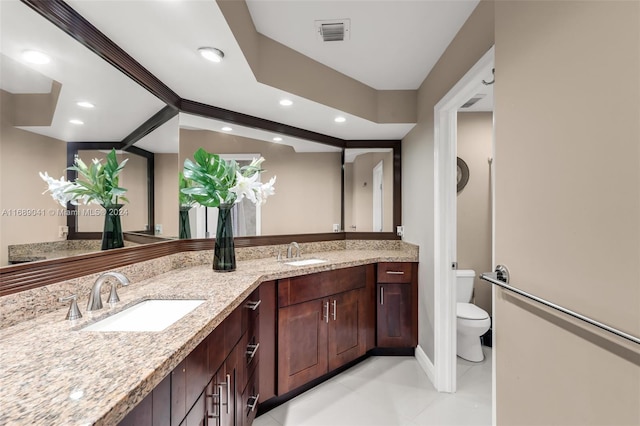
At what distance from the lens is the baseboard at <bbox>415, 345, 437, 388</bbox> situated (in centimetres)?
219

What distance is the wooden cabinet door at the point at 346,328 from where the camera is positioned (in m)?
2.22

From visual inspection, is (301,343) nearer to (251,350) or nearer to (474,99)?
(251,350)

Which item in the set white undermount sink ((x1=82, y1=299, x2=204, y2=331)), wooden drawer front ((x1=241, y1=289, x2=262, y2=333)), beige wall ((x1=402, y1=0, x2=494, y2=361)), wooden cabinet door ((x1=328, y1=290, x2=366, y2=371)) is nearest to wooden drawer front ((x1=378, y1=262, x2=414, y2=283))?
beige wall ((x1=402, y1=0, x2=494, y2=361))

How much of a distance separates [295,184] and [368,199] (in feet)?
2.73

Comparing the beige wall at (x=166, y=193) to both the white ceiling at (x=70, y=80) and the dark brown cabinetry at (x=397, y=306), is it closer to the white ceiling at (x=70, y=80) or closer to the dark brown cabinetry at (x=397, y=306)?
the white ceiling at (x=70, y=80)

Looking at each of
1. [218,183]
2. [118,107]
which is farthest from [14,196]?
[218,183]

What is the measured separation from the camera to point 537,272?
3.22ft

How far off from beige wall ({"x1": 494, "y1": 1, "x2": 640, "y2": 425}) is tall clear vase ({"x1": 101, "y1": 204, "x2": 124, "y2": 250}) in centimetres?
182

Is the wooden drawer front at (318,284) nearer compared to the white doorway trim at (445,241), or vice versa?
the wooden drawer front at (318,284)

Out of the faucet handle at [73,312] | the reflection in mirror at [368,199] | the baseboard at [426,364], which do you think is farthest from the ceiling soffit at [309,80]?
the baseboard at [426,364]

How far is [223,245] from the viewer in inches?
72.7

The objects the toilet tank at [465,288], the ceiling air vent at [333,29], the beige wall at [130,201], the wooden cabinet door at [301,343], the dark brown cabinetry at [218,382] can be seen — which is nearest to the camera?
the dark brown cabinetry at [218,382]

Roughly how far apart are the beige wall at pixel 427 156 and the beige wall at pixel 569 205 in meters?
0.42

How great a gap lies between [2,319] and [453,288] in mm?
2351
